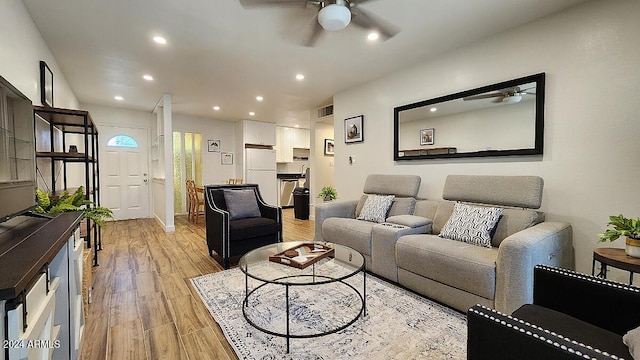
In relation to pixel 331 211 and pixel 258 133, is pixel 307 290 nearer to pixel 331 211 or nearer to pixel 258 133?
pixel 331 211

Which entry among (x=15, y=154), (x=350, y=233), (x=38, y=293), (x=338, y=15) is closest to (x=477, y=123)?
(x=350, y=233)

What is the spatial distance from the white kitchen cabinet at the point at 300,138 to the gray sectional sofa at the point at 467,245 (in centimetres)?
507

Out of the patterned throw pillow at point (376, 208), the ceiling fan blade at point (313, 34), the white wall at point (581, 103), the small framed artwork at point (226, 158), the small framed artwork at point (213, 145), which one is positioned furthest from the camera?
the small framed artwork at point (226, 158)

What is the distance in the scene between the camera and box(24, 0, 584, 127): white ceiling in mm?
2238

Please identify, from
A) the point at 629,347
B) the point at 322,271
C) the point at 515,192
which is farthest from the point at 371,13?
the point at 629,347

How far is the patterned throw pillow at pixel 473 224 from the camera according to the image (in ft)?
7.35

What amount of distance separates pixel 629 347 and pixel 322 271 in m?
1.61

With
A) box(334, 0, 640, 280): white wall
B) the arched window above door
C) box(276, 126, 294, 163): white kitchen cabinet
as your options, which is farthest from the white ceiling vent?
the arched window above door

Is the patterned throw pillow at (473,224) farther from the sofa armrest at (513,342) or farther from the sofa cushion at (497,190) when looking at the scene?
the sofa armrest at (513,342)

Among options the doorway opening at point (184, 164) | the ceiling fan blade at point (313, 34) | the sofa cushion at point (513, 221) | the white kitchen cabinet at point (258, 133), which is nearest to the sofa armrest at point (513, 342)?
the sofa cushion at point (513, 221)

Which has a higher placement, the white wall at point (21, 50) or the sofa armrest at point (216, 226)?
the white wall at point (21, 50)

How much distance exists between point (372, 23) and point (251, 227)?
2.35 m

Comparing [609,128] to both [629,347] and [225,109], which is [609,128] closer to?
[629,347]

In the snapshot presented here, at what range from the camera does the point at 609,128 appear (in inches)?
82.0
